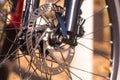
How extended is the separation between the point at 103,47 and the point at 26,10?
64cm

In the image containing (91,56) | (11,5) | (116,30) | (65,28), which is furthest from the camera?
(91,56)

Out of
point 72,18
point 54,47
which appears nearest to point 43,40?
point 54,47

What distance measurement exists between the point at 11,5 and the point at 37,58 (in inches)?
17.1

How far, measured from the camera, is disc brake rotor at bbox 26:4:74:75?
3.54ft

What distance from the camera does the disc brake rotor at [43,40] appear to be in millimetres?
1079

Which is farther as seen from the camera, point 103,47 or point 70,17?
point 103,47

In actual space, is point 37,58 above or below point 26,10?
below

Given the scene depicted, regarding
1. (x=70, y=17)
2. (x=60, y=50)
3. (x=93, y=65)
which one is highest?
(x=70, y=17)

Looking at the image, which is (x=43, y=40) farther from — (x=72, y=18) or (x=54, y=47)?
(x=72, y=18)

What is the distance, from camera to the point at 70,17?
1.00 metres

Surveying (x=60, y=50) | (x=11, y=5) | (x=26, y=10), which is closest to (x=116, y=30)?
(x=60, y=50)

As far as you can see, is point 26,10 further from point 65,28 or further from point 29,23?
point 65,28

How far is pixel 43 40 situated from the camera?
1088mm

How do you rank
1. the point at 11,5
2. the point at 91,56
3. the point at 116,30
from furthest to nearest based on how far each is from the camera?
1. the point at 91,56
2. the point at 11,5
3. the point at 116,30
